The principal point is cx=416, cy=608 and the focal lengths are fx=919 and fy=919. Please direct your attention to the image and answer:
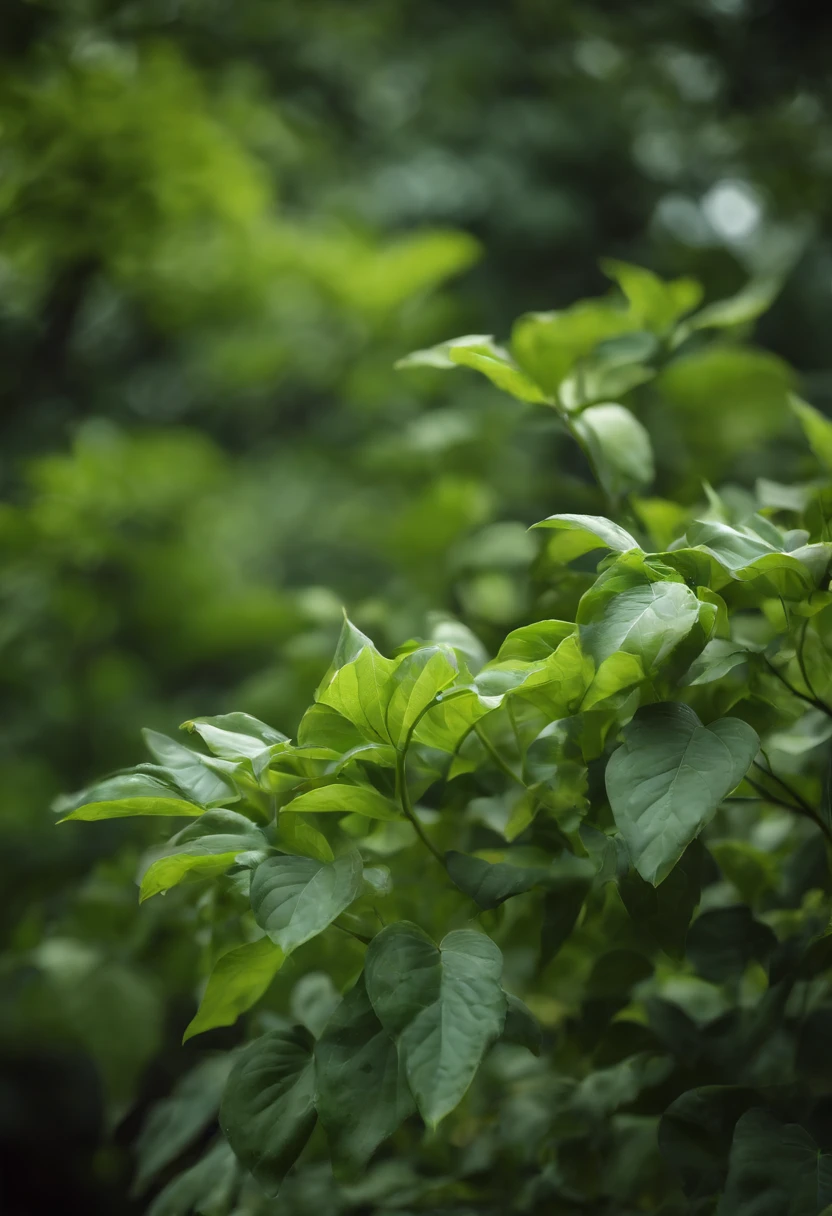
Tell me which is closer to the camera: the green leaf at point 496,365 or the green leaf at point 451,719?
the green leaf at point 451,719

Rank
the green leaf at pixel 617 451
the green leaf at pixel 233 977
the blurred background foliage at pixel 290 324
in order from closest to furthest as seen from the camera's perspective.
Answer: the green leaf at pixel 233 977, the green leaf at pixel 617 451, the blurred background foliage at pixel 290 324

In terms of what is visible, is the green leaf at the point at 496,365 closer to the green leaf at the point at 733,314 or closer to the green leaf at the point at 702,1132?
the green leaf at the point at 733,314

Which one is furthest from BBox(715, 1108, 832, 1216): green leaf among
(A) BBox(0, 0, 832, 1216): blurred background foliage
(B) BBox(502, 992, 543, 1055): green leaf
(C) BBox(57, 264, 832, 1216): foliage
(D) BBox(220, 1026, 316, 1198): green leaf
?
(A) BBox(0, 0, 832, 1216): blurred background foliage

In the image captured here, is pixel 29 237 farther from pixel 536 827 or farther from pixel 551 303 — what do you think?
pixel 536 827

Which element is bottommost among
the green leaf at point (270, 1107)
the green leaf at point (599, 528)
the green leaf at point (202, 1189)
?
the green leaf at point (202, 1189)

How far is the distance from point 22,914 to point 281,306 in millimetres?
1242

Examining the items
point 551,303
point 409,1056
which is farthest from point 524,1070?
point 551,303

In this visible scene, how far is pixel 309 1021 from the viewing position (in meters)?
0.67

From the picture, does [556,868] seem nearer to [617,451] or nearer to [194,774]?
[194,774]

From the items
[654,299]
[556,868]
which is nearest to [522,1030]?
[556,868]

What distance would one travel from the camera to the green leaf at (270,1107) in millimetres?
464

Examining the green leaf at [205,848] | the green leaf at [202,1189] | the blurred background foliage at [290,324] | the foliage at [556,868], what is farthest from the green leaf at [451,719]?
the blurred background foliage at [290,324]

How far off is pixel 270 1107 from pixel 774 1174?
257 millimetres

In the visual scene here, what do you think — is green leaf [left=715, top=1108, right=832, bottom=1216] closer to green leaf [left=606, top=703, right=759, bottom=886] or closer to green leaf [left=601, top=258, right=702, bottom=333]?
green leaf [left=606, top=703, right=759, bottom=886]
